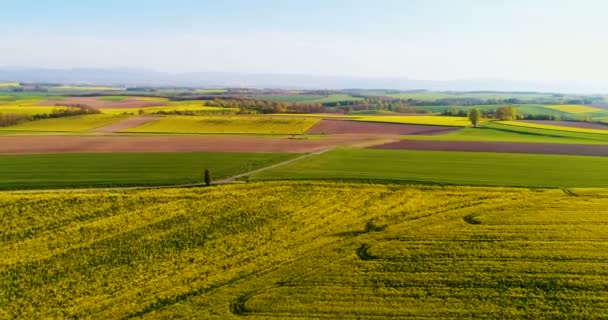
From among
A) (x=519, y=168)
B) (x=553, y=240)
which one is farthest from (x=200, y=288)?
(x=519, y=168)

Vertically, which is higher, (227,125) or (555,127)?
(555,127)

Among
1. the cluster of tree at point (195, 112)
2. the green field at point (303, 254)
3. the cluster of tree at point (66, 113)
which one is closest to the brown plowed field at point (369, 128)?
the cluster of tree at point (195, 112)

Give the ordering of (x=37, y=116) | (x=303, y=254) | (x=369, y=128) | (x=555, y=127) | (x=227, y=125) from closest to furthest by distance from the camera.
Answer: (x=303, y=254) < (x=369, y=128) < (x=227, y=125) < (x=555, y=127) < (x=37, y=116)

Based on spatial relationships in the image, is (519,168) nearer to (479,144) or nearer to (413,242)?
(479,144)

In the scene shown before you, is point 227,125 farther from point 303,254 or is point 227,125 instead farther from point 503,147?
point 303,254

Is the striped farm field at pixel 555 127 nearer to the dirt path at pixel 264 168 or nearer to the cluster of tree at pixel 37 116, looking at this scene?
the dirt path at pixel 264 168

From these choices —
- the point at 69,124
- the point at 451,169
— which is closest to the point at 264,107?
the point at 69,124
